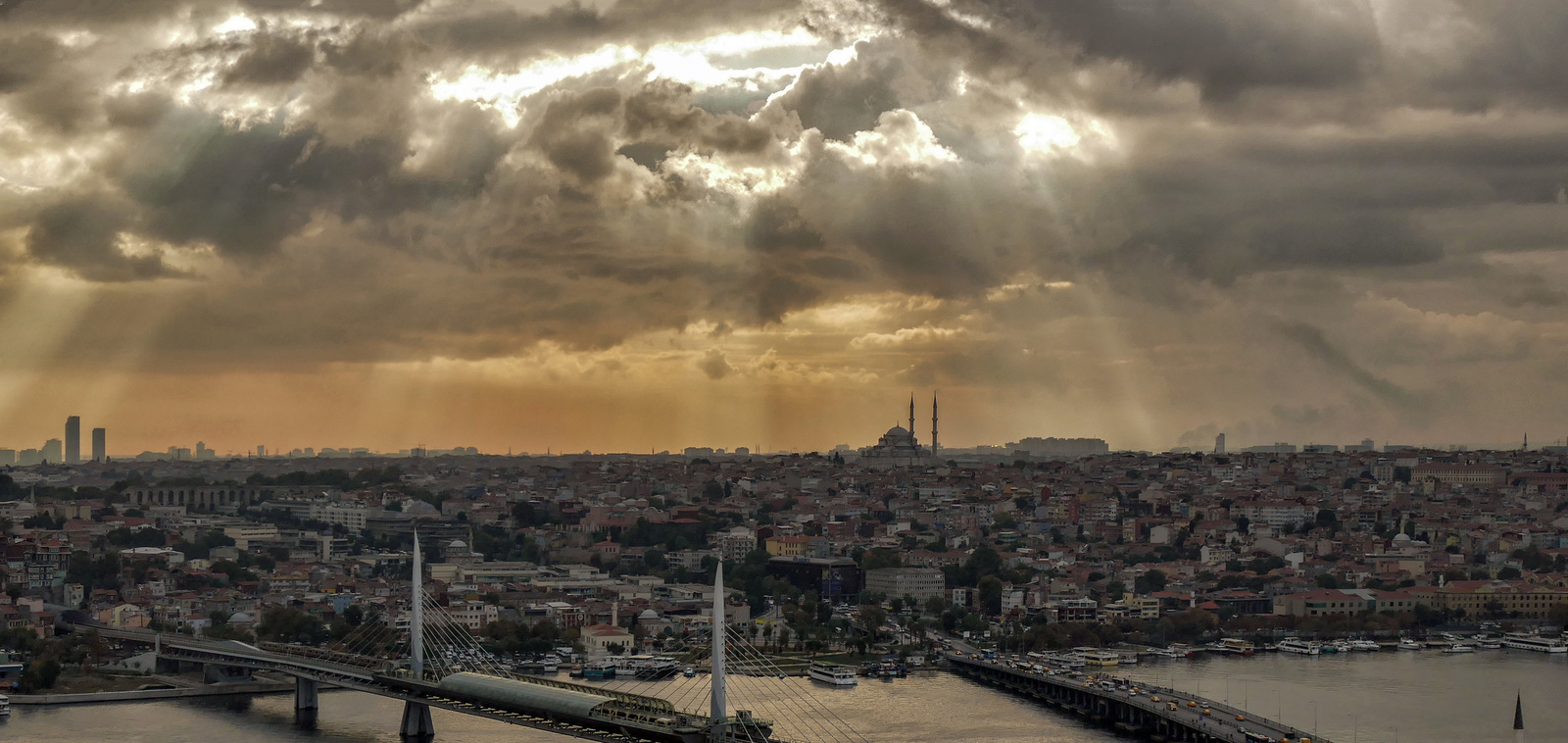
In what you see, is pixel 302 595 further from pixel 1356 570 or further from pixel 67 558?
pixel 1356 570

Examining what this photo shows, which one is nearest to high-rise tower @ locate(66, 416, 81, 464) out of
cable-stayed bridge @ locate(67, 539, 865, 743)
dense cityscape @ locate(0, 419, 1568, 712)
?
dense cityscape @ locate(0, 419, 1568, 712)

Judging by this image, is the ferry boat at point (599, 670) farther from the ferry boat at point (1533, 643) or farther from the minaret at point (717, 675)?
the ferry boat at point (1533, 643)

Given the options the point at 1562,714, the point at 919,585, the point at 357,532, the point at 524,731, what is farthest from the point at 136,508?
the point at 1562,714

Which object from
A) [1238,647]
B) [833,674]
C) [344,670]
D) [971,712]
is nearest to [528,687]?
[344,670]

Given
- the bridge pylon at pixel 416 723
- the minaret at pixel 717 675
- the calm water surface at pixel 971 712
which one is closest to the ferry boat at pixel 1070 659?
the calm water surface at pixel 971 712

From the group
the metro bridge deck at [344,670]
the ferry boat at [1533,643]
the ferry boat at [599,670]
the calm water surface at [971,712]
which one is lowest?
the calm water surface at [971,712]

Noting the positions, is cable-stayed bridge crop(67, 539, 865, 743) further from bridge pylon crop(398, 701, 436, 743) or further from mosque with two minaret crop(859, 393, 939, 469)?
mosque with two minaret crop(859, 393, 939, 469)
